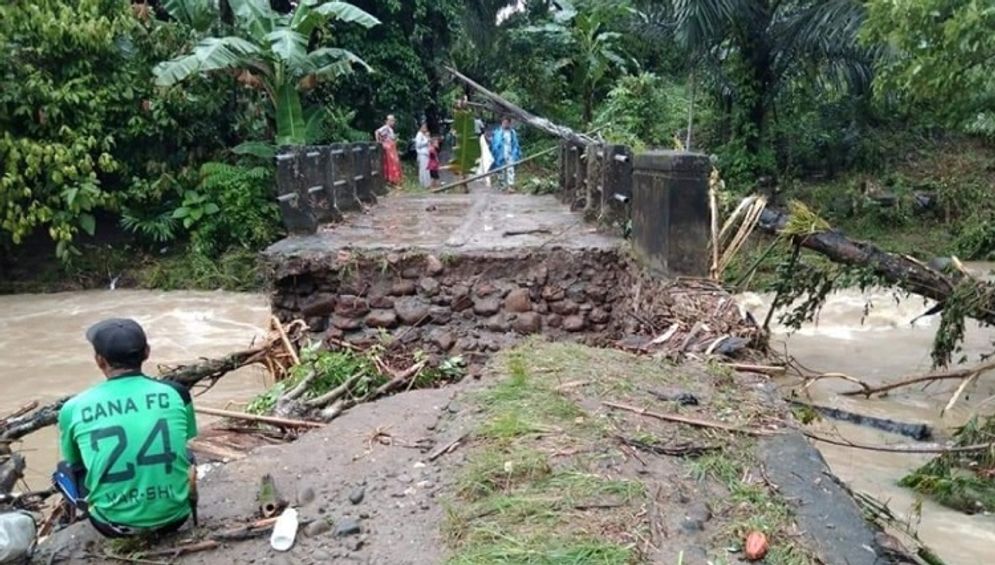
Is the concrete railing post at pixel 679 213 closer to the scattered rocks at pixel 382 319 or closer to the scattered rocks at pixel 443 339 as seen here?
the scattered rocks at pixel 443 339

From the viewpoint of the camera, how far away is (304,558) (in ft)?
12.0

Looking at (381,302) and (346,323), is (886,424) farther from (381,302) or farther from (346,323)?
(346,323)

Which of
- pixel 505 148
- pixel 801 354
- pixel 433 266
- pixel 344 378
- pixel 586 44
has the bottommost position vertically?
pixel 801 354

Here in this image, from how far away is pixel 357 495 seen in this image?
415 centimetres

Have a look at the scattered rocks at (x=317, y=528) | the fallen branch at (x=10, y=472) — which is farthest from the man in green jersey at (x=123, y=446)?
the fallen branch at (x=10, y=472)

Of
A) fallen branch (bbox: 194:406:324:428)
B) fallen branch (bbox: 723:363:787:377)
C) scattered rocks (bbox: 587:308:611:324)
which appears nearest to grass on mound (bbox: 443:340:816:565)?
fallen branch (bbox: 723:363:787:377)

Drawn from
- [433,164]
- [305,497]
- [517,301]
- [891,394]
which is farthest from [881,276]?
[433,164]

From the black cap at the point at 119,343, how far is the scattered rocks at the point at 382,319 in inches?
176

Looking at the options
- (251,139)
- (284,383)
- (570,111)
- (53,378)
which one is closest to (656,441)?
(284,383)

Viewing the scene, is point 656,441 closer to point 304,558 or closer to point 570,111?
point 304,558

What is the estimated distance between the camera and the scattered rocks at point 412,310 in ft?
27.0

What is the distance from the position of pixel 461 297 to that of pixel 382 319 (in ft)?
2.47

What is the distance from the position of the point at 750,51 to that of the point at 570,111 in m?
5.40

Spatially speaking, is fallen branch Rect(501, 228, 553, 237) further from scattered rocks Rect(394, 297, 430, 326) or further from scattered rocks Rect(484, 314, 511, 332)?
scattered rocks Rect(394, 297, 430, 326)
